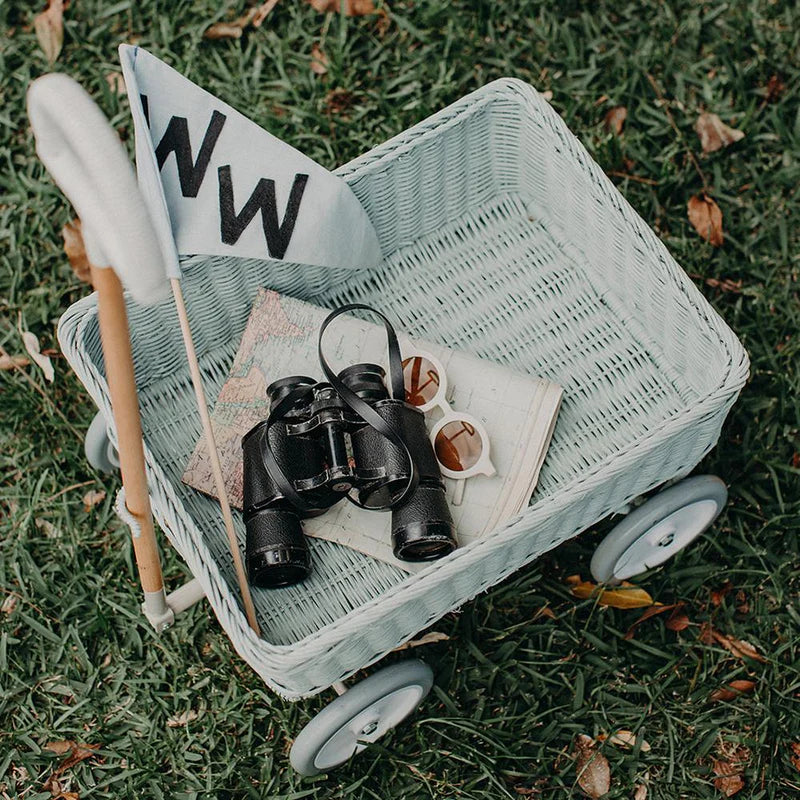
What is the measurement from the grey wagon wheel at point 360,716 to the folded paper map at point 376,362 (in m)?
0.15

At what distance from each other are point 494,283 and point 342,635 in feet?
2.14

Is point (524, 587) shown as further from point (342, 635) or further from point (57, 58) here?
point (57, 58)

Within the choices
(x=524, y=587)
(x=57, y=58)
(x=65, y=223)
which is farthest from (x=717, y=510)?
(x=57, y=58)

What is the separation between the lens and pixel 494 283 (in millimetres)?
1502

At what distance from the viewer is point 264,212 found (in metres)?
1.29

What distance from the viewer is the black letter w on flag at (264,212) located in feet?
4.10

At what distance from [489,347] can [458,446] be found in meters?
0.19

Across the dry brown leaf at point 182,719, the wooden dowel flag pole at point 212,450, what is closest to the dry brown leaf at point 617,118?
the wooden dowel flag pole at point 212,450

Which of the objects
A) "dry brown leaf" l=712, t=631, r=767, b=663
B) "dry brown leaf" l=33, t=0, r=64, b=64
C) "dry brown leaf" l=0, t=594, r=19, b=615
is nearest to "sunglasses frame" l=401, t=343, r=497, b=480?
"dry brown leaf" l=712, t=631, r=767, b=663

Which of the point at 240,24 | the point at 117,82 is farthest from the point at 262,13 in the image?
the point at 117,82

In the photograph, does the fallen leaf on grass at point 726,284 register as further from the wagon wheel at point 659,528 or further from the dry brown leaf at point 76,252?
the dry brown leaf at point 76,252

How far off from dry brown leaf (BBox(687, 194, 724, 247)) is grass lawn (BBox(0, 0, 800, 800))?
0.02 m

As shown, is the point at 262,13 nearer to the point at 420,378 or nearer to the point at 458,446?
the point at 420,378

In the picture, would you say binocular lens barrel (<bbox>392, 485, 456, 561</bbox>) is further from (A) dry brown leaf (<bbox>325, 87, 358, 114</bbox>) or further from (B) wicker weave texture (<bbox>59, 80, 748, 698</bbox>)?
(A) dry brown leaf (<bbox>325, 87, 358, 114</bbox>)
